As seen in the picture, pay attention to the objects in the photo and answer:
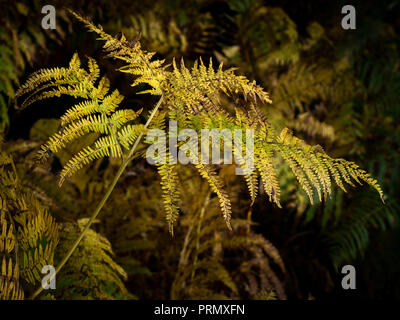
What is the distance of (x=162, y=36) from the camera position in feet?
7.32

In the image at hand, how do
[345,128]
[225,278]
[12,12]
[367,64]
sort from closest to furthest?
[225,278] < [12,12] < [345,128] < [367,64]

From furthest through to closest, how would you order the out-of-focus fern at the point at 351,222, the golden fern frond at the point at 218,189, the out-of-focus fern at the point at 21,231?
the out-of-focus fern at the point at 351,222, the out-of-focus fern at the point at 21,231, the golden fern frond at the point at 218,189

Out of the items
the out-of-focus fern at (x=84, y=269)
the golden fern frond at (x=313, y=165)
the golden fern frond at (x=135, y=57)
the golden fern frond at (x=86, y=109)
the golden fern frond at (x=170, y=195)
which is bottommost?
the out-of-focus fern at (x=84, y=269)

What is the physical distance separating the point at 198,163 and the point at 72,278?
26.9 inches

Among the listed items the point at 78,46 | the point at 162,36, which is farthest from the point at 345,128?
the point at 78,46

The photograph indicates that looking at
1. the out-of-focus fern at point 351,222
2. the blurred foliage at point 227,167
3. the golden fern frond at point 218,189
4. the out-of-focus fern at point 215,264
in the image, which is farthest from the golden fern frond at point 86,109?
the out-of-focus fern at point 351,222

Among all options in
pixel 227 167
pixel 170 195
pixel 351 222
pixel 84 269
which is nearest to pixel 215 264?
pixel 227 167

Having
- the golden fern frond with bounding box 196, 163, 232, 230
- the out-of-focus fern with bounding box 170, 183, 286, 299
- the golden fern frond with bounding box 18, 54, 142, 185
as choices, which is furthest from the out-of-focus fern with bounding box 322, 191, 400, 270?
the golden fern frond with bounding box 18, 54, 142, 185

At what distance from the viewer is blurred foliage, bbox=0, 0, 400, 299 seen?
5.53 feet

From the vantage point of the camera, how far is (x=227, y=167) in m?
1.71

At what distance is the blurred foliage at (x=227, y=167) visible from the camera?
1.69 meters

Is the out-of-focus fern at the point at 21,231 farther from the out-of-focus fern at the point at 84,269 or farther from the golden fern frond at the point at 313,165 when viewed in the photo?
the golden fern frond at the point at 313,165
